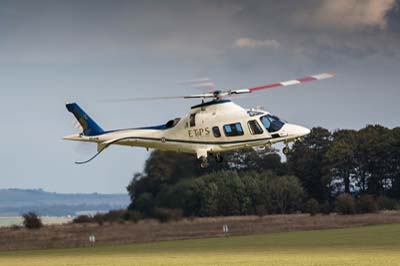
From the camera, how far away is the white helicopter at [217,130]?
58.1 metres

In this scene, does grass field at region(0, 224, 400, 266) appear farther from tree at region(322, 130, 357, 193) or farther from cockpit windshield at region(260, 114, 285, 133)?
tree at region(322, 130, 357, 193)

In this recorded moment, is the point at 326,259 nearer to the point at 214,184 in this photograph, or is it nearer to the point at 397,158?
the point at 214,184

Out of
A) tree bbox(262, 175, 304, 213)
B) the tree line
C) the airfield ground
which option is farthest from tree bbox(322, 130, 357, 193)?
the airfield ground

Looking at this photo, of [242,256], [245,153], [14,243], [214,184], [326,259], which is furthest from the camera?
[245,153]

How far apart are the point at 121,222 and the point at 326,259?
40.7 m

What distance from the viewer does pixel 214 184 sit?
101 meters

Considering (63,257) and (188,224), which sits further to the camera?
(188,224)

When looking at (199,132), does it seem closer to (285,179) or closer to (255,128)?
(255,128)

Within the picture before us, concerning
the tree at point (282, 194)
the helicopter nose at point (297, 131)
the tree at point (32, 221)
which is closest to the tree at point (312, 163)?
the tree at point (282, 194)

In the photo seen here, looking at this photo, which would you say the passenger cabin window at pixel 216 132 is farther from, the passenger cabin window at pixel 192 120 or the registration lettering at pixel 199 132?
the passenger cabin window at pixel 192 120

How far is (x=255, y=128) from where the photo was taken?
5806cm

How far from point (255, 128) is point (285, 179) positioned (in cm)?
6129

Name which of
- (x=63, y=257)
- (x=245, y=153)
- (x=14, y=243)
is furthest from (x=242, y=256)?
(x=245, y=153)

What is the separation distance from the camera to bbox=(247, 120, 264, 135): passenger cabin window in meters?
58.1
